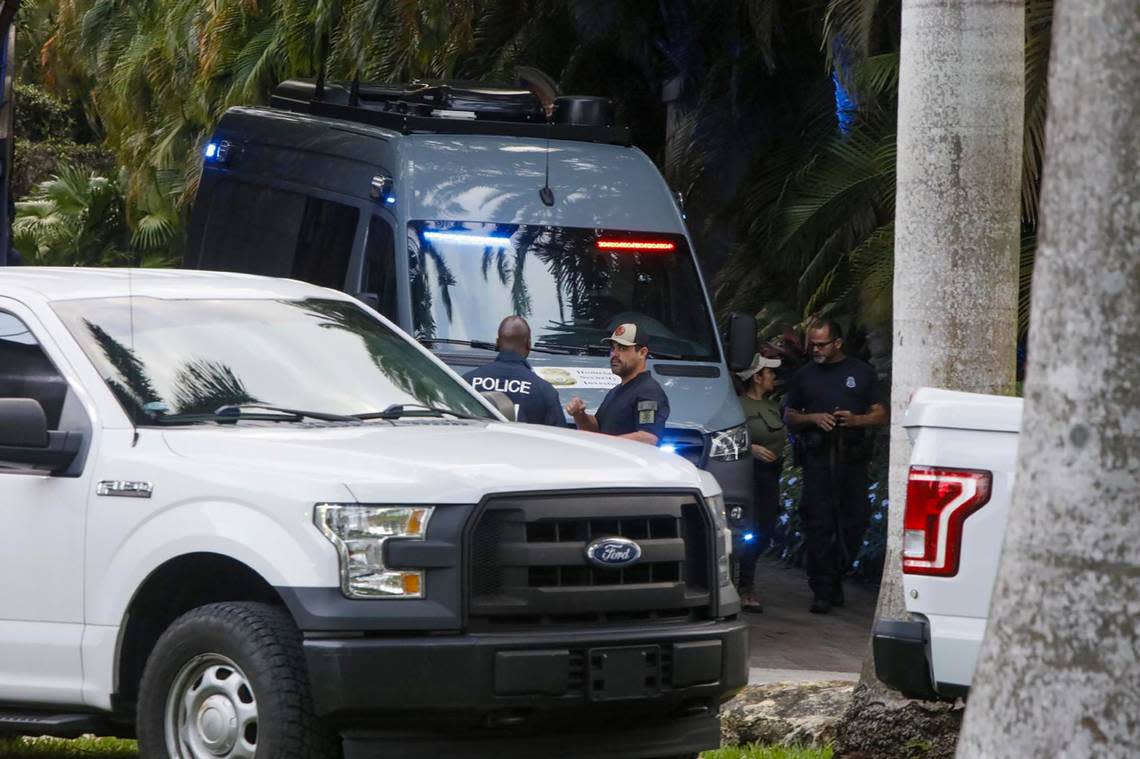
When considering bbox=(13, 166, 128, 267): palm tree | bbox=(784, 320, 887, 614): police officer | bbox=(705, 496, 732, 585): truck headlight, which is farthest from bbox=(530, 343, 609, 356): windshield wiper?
bbox=(13, 166, 128, 267): palm tree

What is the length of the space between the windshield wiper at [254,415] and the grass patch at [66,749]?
2142mm

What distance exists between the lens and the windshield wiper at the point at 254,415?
22.2ft

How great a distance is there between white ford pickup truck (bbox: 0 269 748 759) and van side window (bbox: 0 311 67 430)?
0.01 meters

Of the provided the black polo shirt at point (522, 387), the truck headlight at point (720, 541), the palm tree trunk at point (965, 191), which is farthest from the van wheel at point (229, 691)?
the black polo shirt at point (522, 387)

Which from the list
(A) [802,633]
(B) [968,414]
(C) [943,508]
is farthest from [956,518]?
(A) [802,633]

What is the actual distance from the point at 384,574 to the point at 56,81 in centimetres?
2694

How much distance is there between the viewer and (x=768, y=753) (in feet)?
27.0

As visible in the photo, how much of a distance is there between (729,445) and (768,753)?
3605 millimetres

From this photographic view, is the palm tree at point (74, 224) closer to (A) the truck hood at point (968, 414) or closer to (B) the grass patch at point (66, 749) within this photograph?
(B) the grass patch at point (66, 749)

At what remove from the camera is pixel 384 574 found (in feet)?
19.9

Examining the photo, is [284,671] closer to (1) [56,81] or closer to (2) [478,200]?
(2) [478,200]

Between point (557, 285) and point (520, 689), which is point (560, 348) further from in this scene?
point (520, 689)

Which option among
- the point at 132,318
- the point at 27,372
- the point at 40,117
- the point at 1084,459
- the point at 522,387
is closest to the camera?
the point at 1084,459

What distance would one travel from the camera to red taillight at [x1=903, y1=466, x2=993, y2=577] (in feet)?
19.2
